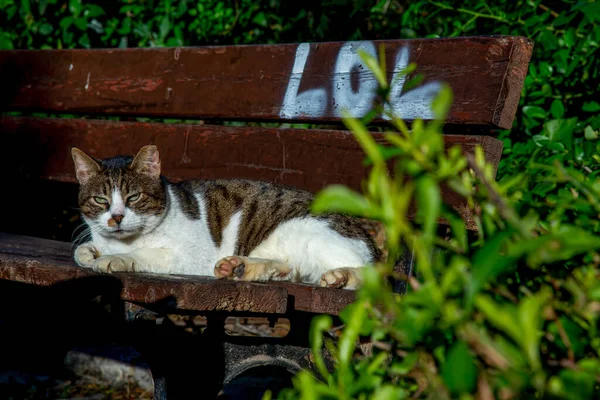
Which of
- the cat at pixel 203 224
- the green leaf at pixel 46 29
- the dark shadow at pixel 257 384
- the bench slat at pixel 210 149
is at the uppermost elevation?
the green leaf at pixel 46 29

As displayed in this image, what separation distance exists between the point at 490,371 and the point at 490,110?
65.5 inches

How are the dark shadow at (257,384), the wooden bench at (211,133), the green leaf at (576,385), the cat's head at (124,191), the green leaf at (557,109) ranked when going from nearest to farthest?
the green leaf at (576,385)
the wooden bench at (211,133)
the green leaf at (557,109)
the cat's head at (124,191)
the dark shadow at (257,384)

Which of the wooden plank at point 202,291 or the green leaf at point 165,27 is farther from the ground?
the green leaf at point 165,27

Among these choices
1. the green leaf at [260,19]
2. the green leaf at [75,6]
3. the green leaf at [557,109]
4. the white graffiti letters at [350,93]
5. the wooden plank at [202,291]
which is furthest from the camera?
the green leaf at [260,19]

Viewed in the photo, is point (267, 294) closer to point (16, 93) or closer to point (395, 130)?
point (395, 130)

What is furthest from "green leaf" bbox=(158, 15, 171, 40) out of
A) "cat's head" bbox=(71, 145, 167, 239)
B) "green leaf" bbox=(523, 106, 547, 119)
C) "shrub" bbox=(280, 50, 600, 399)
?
"shrub" bbox=(280, 50, 600, 399)

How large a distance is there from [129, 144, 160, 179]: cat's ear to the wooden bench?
327mm

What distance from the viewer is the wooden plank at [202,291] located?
1858 mm

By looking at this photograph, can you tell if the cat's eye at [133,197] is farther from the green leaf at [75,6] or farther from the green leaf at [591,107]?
the green leaf at [591,107]

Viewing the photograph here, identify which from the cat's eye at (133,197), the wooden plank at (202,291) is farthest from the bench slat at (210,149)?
the wooden plank at (202,291)

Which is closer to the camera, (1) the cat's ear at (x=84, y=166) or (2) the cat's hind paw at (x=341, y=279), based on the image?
(2) the cat's hind paw at (x=341, y=279)

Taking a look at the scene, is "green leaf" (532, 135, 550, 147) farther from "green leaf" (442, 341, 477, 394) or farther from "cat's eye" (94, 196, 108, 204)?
"green leaf" (442, 341, 477, 394)

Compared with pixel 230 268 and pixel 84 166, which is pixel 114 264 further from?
pixel 84 166

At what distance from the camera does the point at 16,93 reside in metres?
3.89
